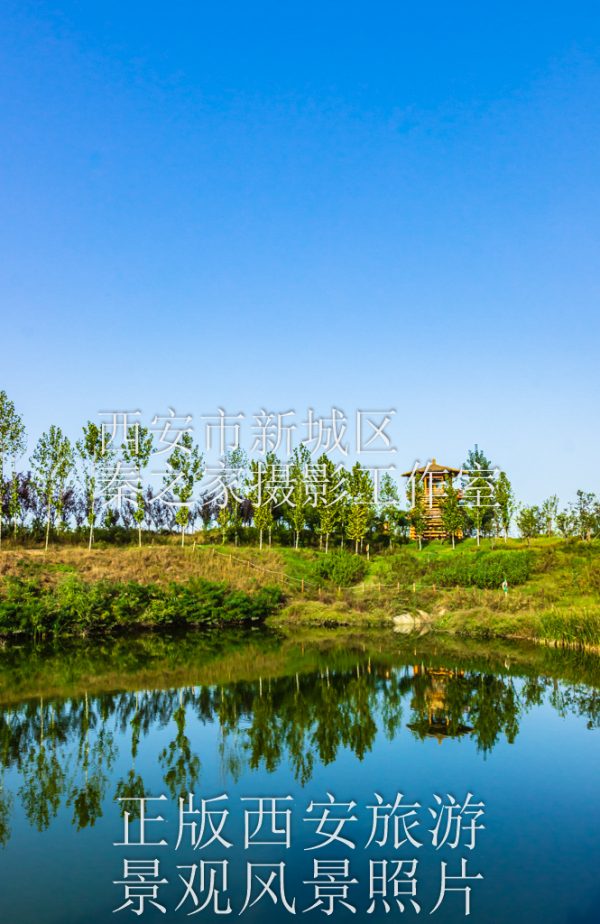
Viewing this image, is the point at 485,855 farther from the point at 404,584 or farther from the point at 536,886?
the point at 404,584

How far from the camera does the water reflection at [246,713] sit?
10180 millimetres

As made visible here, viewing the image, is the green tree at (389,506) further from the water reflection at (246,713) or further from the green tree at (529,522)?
the water reflection at (246,713)

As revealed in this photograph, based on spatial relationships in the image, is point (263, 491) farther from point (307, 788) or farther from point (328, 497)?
point (307, 788)

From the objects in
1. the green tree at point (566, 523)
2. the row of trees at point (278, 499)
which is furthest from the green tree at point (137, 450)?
the green tree at point (566, 523)

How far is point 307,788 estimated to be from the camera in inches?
383

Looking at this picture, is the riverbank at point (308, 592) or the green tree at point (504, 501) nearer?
the riverbank at point (308, 592)

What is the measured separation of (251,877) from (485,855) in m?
2.55

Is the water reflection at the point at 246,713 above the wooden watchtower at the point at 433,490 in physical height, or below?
below

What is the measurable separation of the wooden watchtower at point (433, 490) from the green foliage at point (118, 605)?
20574mm

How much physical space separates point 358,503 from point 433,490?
7.78 meters

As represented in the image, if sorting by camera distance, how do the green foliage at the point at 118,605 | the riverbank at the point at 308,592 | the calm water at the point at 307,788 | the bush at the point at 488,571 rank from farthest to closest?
the bush at the point at 488,571 → the green foliage at the point at 118,605 → the riverbank at the point at 308,592 → the calm water at the point at 307,788

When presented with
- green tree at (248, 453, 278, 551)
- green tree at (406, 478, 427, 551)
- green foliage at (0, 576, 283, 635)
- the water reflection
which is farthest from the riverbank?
green tree at (406, 478, 427, 551)

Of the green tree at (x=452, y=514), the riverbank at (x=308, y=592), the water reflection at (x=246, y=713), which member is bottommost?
the water reflection at (x=246, y=713)

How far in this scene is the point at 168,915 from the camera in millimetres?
6391
